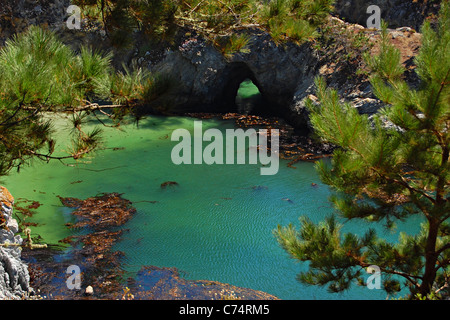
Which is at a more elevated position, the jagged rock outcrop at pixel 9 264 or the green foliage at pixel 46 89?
the green foliage at pixel 46 89

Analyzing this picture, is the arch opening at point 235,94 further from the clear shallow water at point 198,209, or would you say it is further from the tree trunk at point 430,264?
the tree trunk at point 430,264

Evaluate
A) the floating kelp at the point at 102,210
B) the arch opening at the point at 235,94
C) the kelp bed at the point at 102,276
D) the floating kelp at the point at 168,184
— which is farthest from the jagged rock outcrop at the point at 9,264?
the arch opening at the point at 235,94

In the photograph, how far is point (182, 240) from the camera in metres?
5.84

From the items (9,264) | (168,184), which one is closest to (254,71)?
(168,184)

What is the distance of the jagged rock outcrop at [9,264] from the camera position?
407 cm

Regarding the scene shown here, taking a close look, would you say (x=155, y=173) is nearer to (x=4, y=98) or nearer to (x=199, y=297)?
(x=199, y=297)

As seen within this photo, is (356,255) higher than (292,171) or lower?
higher

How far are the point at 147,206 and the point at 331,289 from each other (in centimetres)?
385

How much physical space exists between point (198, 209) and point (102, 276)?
2.11 m

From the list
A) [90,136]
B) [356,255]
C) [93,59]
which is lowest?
[356,255]

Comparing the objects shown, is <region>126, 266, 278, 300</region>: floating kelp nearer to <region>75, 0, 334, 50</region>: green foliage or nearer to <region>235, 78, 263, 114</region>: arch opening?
<region>75, 0, 334, 50</region>: green foliage

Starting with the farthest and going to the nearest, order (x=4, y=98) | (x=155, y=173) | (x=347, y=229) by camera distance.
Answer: (x=155, y=173) < (x=347, y=229) < (x=4, y=98)

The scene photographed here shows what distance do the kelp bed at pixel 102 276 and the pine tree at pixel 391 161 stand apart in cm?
147

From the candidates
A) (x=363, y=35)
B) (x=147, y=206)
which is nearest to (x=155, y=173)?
(x=147, y=206)
